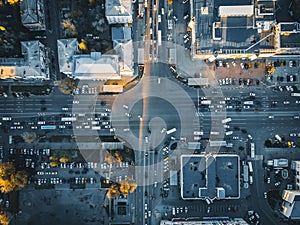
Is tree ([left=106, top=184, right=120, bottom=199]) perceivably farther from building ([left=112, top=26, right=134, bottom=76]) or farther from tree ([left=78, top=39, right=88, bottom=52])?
tree ([left=78, top=39, right=88, bottom=52])

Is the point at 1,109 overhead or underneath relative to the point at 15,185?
overhead

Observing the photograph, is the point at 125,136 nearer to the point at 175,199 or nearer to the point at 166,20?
the point at 175,199

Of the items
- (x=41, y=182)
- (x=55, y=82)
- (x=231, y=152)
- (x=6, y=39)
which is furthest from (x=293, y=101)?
(x=6, y=39)


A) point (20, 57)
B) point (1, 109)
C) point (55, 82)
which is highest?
point (20, 57)

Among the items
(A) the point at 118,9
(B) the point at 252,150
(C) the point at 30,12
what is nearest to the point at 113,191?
(B) the point at 252,150

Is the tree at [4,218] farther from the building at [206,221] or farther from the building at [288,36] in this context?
the building at [288,36]

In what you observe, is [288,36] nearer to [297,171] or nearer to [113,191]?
[297,171]

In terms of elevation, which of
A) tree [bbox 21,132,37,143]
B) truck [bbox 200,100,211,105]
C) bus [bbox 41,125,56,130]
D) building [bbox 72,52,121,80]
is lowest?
tree [bbox 21,132,37,143]

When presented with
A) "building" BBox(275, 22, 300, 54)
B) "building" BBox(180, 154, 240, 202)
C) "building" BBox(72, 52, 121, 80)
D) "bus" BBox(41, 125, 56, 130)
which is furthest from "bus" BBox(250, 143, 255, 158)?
"bus" BBox(41, 125, 56, 130)
